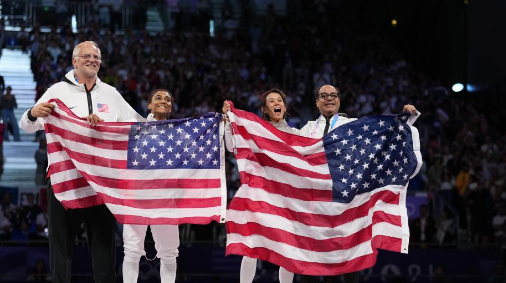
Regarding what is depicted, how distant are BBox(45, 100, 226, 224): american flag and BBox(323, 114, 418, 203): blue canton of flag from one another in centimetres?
111

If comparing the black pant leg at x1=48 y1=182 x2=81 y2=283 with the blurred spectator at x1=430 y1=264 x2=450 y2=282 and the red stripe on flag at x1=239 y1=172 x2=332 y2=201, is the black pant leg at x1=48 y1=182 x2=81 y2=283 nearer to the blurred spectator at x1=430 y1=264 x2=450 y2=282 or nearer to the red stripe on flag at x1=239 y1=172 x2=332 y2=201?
the red stripe on flag at x1=239 y1=172 x2=332 y2=201

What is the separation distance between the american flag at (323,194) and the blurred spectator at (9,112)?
1093 centimetres

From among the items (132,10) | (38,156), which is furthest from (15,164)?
(132,10)

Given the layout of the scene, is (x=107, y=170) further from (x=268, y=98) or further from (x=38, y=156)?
(x=38, y=156)

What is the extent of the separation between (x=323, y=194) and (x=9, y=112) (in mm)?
11650

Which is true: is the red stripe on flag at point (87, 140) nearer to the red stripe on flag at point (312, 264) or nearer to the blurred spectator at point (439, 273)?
the red stripe on flag at point (312, 264)

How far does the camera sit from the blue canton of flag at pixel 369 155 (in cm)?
784

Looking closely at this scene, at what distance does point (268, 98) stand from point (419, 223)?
748 centimetres

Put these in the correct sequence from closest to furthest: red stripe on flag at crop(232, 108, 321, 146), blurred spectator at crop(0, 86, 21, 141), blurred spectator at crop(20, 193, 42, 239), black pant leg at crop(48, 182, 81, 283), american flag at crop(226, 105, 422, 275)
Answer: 1. black pant leg at crop(48, 182, 81, 283)
2. american flag at crop(226, 105, 422, 275)
3. red stripe on flag at crop(232, 108, 321, 146)
4. blurred spectator at crop(20, 193, 42, 239)
5. blurred spectator at crop(0, 86, 21, 141)

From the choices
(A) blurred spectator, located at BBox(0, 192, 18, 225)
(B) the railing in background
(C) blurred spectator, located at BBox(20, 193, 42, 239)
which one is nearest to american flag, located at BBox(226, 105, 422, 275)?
(C) blurred spectator, located at BBox(20, 193, 42, 239)

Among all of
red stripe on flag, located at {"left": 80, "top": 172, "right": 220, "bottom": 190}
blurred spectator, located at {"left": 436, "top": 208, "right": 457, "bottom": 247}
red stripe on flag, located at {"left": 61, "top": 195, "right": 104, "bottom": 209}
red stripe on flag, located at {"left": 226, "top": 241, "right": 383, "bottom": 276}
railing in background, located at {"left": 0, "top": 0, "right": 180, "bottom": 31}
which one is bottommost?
blurred spectator, located at {"left": 436, "top": 208, "right": 457, "bottom": 247}

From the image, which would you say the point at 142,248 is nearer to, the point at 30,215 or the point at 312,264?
the point at 312,264

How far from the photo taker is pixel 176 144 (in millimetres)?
7910

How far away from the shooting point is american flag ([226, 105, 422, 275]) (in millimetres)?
7738
